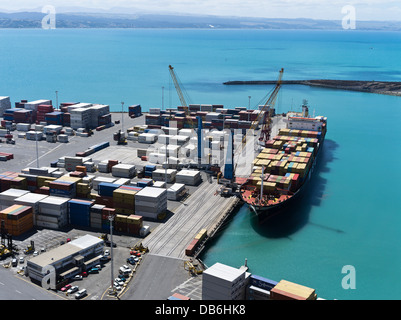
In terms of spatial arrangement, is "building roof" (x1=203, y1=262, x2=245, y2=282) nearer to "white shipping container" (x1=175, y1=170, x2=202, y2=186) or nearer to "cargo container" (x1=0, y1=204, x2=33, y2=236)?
"cargo container" (x1=0, y1=204, x2=33, y2=236)

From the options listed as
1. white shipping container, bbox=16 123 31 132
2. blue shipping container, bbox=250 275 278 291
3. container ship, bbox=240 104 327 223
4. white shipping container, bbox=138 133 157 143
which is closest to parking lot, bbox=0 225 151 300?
blue shipping container, bbox=250 275 278 291

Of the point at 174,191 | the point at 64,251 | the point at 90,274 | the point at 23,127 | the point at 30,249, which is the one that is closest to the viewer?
the point at 90,274

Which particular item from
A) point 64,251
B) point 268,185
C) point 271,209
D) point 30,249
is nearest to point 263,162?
point 268,185

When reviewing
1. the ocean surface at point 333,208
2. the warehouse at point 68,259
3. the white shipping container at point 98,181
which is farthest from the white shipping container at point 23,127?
the warehouse at point 68,259

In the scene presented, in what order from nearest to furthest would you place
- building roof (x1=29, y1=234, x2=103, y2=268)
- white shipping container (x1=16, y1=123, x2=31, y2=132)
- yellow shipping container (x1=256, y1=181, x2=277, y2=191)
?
1. building roof (x1=29, y1=234, x2=103, y2=268)
2. yellow shipping container (x1=256, y1=181, x2=277, y2=191)
3. white shipping container (x1=16, y1=123, x2=31, y2=132)

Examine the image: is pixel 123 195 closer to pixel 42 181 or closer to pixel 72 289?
pixel 42 181

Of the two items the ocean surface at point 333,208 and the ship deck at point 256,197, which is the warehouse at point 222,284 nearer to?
the ocean surface at point 333,208
